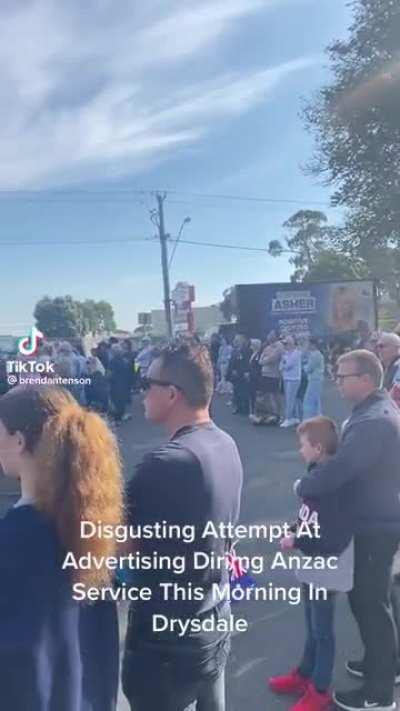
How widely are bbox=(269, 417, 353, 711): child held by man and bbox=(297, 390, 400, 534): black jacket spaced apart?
0.20 ft

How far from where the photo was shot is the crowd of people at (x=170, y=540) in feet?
4.29

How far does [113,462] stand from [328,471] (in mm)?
1207

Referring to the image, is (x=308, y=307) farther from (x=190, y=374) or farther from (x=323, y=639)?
(x=190, y=374)

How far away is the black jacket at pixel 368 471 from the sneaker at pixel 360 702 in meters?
0.77

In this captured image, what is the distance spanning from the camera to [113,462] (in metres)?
1.51

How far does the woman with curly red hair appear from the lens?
50.4 inches

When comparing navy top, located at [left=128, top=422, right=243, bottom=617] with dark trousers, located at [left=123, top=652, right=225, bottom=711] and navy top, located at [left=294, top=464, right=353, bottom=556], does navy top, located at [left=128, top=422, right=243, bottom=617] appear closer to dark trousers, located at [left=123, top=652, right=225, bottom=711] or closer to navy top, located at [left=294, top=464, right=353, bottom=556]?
dark trousers, located at [left=123, top=652, right=225, bottom=711]

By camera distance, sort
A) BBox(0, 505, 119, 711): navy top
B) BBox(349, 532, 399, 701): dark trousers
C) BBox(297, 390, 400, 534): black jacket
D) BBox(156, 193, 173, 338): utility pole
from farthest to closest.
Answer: BBox(156, 193, 173, 338): utility pole < BBox(349, 532, 399, 701): dark trousers < BBox(297, 390, 400, 534): black jacket < BBox(0, 505, 119, 711): navy top

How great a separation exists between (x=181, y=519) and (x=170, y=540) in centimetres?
7

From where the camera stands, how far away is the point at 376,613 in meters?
2.65

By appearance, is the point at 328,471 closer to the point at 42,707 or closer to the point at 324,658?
the point at 324,658

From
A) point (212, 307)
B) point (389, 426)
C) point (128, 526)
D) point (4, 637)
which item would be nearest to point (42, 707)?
point (4, 637)

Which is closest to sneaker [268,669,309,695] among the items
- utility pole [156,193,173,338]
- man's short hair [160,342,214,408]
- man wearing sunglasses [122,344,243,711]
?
man wearing sunglasses [122,344,243,711]

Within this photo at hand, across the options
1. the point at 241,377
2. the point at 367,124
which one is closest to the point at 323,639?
the point at 241,377
